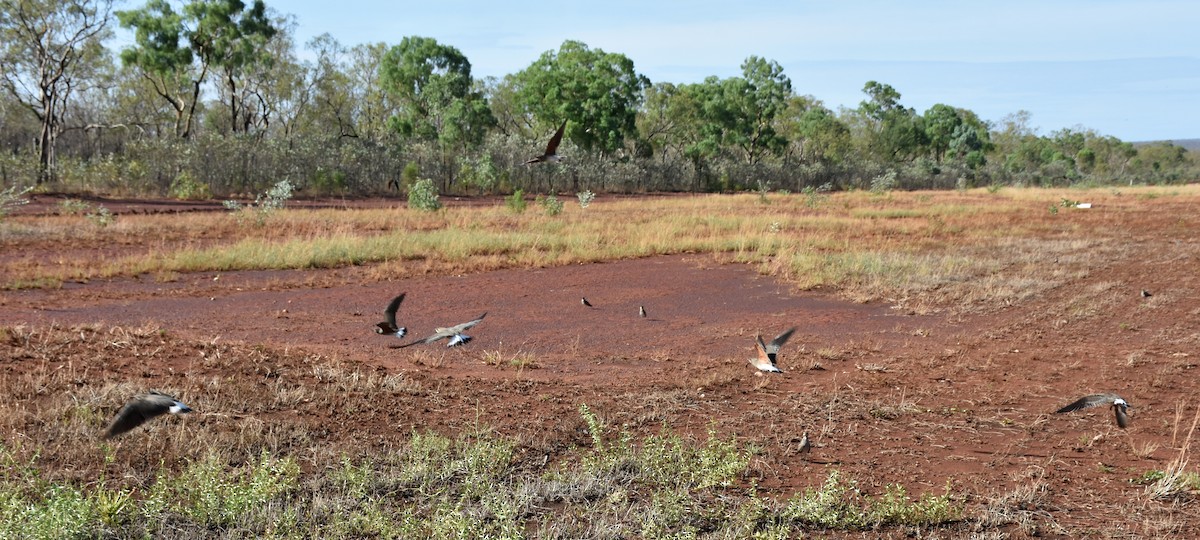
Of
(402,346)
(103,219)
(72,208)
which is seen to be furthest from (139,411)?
(72,208)

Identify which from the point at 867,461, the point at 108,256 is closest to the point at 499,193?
the point at 108,256

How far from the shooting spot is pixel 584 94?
128 feet

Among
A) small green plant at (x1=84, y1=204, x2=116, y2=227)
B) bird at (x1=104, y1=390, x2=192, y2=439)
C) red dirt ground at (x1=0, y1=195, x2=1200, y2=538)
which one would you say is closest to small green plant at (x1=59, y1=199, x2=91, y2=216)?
small green plant at (x1=84, y1=204, x2=116, y2=227)

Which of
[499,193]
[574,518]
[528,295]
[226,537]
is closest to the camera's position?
[226,537]

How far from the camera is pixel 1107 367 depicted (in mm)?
7133

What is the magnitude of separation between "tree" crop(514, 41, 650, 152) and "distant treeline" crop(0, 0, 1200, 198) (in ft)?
0.34

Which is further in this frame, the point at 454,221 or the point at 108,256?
the point at 454,221

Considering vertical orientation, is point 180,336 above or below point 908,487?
above

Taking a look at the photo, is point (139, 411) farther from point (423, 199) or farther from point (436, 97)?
point (436, 97)

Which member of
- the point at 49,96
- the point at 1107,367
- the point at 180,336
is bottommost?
the point at 1107,367

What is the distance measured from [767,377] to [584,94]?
3374 cm

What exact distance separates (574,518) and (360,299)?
6.78 metres

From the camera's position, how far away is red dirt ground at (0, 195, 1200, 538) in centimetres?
470

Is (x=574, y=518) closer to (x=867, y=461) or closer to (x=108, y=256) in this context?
(x=867, y=461)
